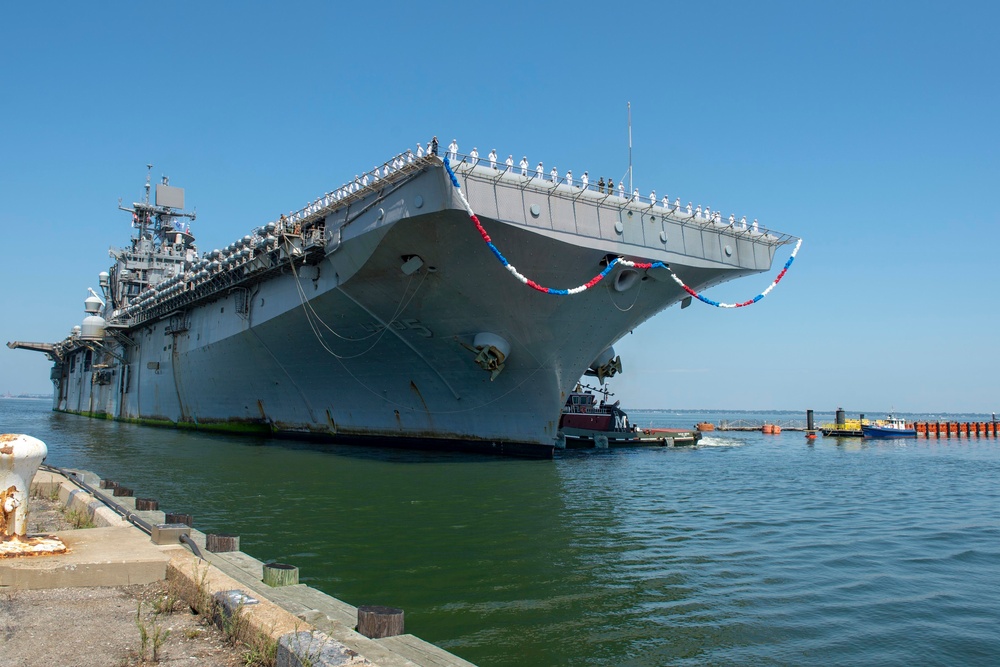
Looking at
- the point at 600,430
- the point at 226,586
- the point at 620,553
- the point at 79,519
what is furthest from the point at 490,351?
the point at 600,430

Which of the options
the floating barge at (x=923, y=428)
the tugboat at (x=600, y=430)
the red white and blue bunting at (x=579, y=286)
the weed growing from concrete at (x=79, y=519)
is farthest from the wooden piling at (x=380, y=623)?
the floating barge at (x=923, y=428)

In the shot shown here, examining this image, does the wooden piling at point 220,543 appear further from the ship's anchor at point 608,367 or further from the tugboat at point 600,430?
the tugboat at point 600,430

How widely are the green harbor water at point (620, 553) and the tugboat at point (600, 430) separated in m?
14.4

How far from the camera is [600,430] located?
3409cm

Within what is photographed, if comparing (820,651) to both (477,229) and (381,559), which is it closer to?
(381,559)

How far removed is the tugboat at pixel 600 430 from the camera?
32.4 metres

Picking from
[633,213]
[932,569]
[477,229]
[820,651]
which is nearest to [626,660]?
[820,651]

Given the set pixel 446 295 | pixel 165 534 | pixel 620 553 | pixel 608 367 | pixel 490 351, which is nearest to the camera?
pixel 165 534

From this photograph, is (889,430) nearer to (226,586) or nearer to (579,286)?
(579,286)

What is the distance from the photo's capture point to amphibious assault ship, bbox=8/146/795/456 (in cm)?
1441

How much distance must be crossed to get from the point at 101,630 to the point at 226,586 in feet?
2.32

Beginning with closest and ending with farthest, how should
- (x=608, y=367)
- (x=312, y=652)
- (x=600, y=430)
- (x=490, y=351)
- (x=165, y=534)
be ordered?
(x=312, y=652)
(x=165, y=534)
(x=490, y=351)
(x=608, y=367)
(x=600, y=430)

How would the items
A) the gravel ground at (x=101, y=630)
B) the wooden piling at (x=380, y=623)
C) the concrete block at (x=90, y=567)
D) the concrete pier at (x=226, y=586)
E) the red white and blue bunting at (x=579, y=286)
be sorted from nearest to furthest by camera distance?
the concrete pier at (x=226, y=586) → the gravel ground at (x=101, y=630) → the wooden piling at (x=380, y=623) → the concrete block at (x=90, y=567) → the red white and blue bunting at (x=579, y=286)

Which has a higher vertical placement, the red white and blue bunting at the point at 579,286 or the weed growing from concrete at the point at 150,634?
the red white and blue bunting at the point at 579,286
